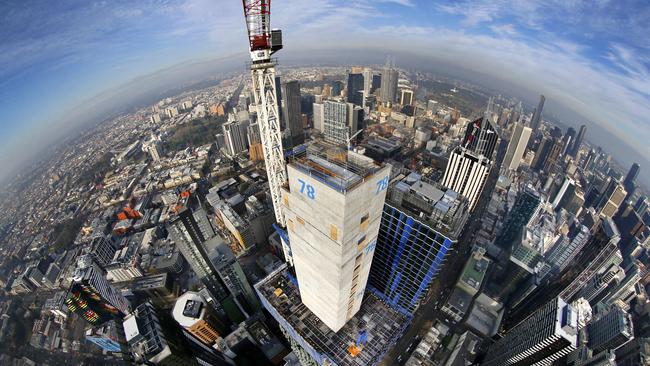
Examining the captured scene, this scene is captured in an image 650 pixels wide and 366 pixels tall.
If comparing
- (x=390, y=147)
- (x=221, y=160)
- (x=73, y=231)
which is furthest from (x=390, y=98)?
(x=73, y=231)

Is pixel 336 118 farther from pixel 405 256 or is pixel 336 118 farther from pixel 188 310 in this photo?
pixel 188 310

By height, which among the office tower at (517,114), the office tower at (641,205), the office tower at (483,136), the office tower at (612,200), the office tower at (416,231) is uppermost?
the office tower at (416,231)

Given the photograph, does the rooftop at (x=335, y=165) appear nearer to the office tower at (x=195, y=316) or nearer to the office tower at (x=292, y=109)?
the office tower at (x=195, y=316)

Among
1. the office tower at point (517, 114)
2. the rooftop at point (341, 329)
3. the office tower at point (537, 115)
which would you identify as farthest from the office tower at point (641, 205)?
the rooftop at point (341, 329)

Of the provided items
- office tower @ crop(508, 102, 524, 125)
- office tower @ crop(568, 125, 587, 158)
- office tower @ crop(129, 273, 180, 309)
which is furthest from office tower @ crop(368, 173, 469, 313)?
office tower @ crop(568, 125, 587, 158)

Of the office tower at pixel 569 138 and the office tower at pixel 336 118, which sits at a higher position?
the office tower at pixel 336 118

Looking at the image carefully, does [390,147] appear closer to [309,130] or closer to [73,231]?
[309,130]
